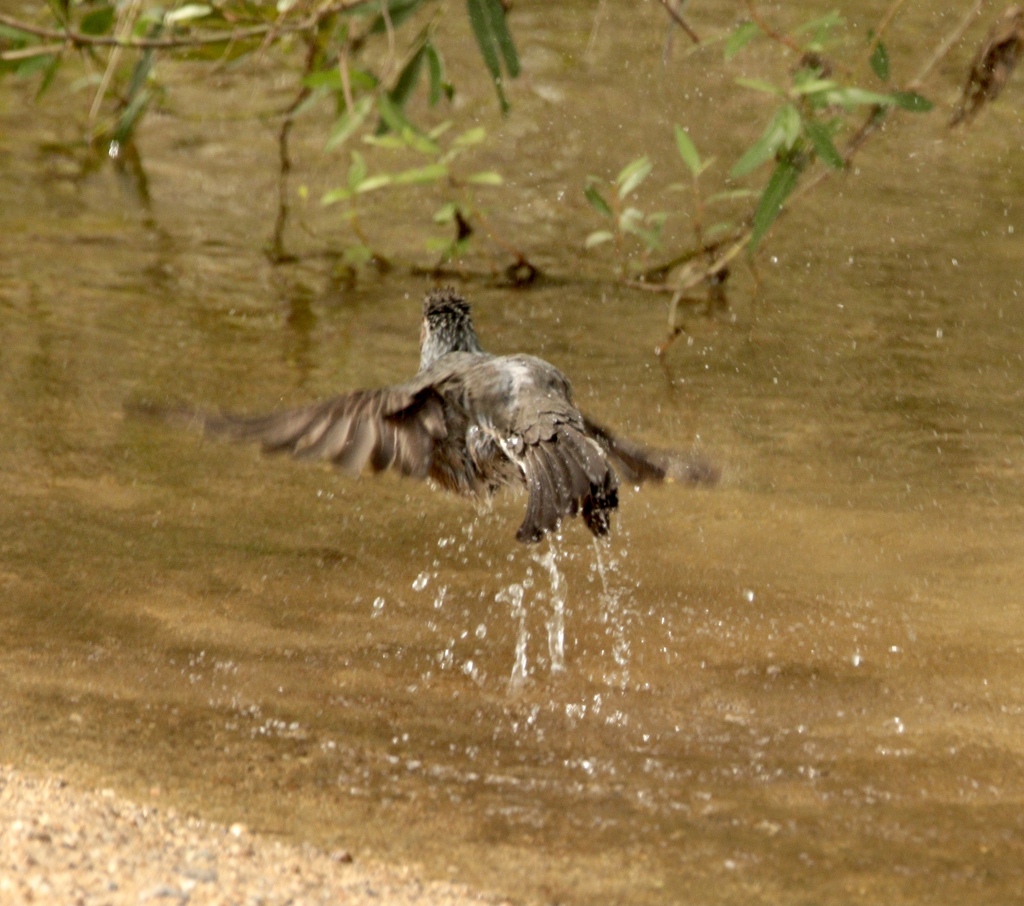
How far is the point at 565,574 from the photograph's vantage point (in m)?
4.99

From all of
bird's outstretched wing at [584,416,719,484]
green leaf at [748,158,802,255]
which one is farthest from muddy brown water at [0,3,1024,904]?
green leaf at [748,158,802,255]

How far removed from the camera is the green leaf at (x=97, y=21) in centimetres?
490

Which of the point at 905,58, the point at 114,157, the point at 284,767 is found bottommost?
the point at 284,767

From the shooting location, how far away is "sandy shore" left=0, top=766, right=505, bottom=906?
2.77 metres

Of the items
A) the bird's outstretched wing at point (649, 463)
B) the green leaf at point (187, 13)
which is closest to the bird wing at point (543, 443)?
the bird's outstretched wing at point (649, 463)

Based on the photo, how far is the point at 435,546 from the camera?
5109 mm

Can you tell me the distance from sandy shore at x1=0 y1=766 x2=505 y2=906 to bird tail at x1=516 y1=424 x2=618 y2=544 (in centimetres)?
108

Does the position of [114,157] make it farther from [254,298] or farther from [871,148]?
[871,148]

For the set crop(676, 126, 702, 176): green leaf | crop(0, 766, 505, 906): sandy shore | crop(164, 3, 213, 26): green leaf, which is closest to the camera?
crop(0, 766, 505, 906): sandy shore

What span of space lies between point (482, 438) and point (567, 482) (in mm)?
469

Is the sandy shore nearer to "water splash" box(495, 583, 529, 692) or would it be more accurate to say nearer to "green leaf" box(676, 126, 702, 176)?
"water splash" box(495, 583, 529, 692)

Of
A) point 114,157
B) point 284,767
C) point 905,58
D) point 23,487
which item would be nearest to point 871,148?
point 905,58

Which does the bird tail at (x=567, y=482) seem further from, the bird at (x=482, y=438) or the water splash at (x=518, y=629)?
the water splash at (x=518, y=629)

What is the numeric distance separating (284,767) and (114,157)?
688 cm
